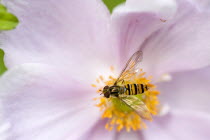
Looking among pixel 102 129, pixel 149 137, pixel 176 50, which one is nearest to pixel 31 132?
pixel 102 129

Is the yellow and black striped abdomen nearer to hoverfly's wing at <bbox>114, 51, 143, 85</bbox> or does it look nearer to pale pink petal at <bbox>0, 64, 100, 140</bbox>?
hoverfly's wing at <bbox>114, 51, 143, 85</bbox>

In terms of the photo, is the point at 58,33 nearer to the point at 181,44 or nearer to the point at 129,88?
the point at 129,88

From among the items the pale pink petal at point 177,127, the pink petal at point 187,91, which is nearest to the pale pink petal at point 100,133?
the pale pink petal at point 177,127

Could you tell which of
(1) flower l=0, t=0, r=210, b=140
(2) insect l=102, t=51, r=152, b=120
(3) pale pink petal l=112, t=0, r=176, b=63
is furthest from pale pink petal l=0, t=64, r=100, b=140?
(3) pale pink petal l=112, t=0, r=176, b=63

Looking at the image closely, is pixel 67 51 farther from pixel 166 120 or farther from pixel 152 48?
pixel 166 120

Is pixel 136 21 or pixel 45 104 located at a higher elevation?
pixel 136 21

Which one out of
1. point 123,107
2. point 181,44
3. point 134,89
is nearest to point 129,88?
point 134,89
